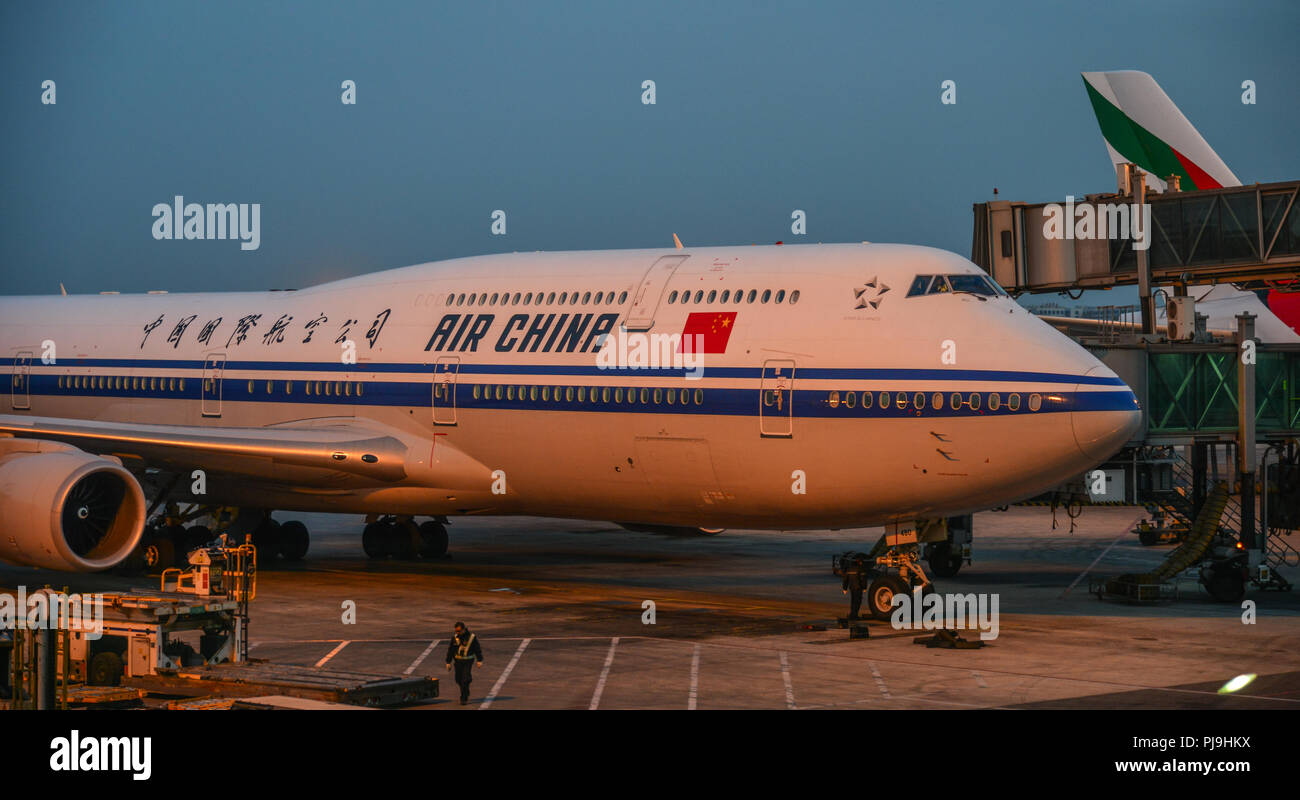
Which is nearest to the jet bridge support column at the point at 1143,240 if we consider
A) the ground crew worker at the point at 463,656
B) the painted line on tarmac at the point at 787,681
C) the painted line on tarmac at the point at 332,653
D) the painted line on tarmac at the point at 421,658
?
the painted line on tarmac at the point at 787,681

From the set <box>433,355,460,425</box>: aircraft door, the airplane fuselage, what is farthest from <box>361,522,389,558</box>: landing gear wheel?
<box>433,355,460,425</box>: aircraft door

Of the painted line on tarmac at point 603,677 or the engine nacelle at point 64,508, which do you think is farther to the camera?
the engine nacelle at point 64,508

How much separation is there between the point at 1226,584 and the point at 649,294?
12796 millimetres

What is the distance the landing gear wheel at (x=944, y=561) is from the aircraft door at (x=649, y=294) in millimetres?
10109

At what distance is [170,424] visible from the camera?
30.4 metres

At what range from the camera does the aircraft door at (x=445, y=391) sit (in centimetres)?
2622

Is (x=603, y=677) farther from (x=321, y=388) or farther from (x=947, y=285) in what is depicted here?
(x=321, y=388)

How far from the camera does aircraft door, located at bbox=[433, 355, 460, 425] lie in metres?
26.2

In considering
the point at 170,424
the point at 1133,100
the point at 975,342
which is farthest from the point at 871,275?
the point at 1133,100

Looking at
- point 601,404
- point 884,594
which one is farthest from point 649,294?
point 884,594

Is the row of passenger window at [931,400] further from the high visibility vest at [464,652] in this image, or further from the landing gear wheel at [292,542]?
the landing gear wheel at [292,542]

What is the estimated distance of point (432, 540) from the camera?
34219 mm

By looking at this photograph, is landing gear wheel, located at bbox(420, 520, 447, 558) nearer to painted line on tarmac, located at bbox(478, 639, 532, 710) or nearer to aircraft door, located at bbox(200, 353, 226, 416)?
aircraft door, located at bbox(200, 353, 226, 416)
